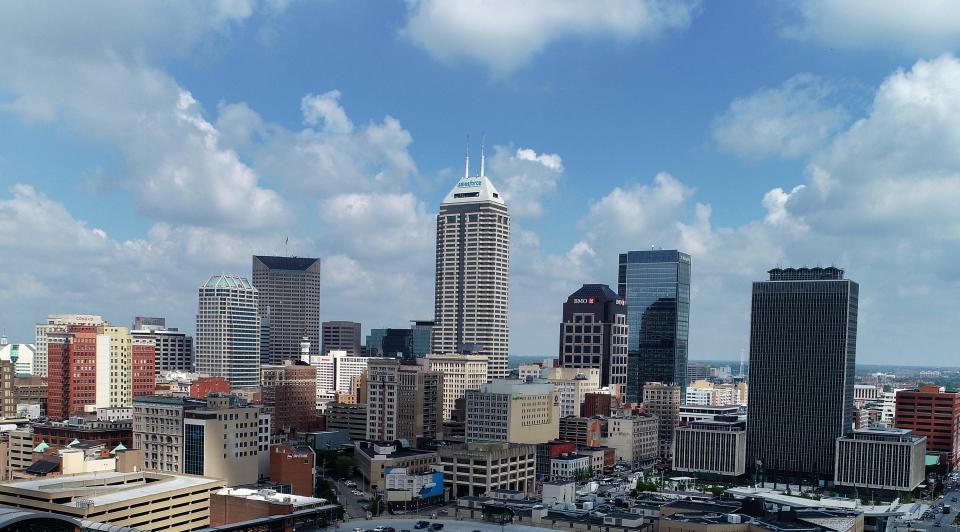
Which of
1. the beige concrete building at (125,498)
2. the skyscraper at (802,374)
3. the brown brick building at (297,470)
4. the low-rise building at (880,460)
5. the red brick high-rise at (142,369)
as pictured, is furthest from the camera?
the red brick high-rise at (142,369)

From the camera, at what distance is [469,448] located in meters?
148

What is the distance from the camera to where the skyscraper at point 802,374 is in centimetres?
17688

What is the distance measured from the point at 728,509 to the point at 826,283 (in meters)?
77.8

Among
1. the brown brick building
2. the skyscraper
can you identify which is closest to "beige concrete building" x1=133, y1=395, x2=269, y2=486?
the brown brick building

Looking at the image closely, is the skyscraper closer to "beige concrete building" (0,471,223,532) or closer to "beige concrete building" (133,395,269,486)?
"beige concrete building" (133,395,269,486)

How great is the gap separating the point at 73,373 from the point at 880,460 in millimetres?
146435

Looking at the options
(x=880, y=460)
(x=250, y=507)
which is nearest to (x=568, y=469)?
(x=880, y=460)

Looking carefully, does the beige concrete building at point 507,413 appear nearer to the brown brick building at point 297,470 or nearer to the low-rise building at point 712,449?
the low-rise building at point 712,449

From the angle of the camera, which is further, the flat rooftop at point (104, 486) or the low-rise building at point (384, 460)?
the low-rise building at point (384, 460)

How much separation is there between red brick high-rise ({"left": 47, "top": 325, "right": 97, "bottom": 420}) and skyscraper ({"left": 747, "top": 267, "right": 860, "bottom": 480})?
125 metres

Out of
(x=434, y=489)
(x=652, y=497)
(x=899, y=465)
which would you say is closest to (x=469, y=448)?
(x=434, y=489)

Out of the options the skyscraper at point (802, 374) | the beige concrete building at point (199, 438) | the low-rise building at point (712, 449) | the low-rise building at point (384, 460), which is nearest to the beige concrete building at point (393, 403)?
the low-rise building at point (384, 460)

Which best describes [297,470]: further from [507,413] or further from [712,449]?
[712,449]

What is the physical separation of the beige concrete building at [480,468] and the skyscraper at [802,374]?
180 ft
